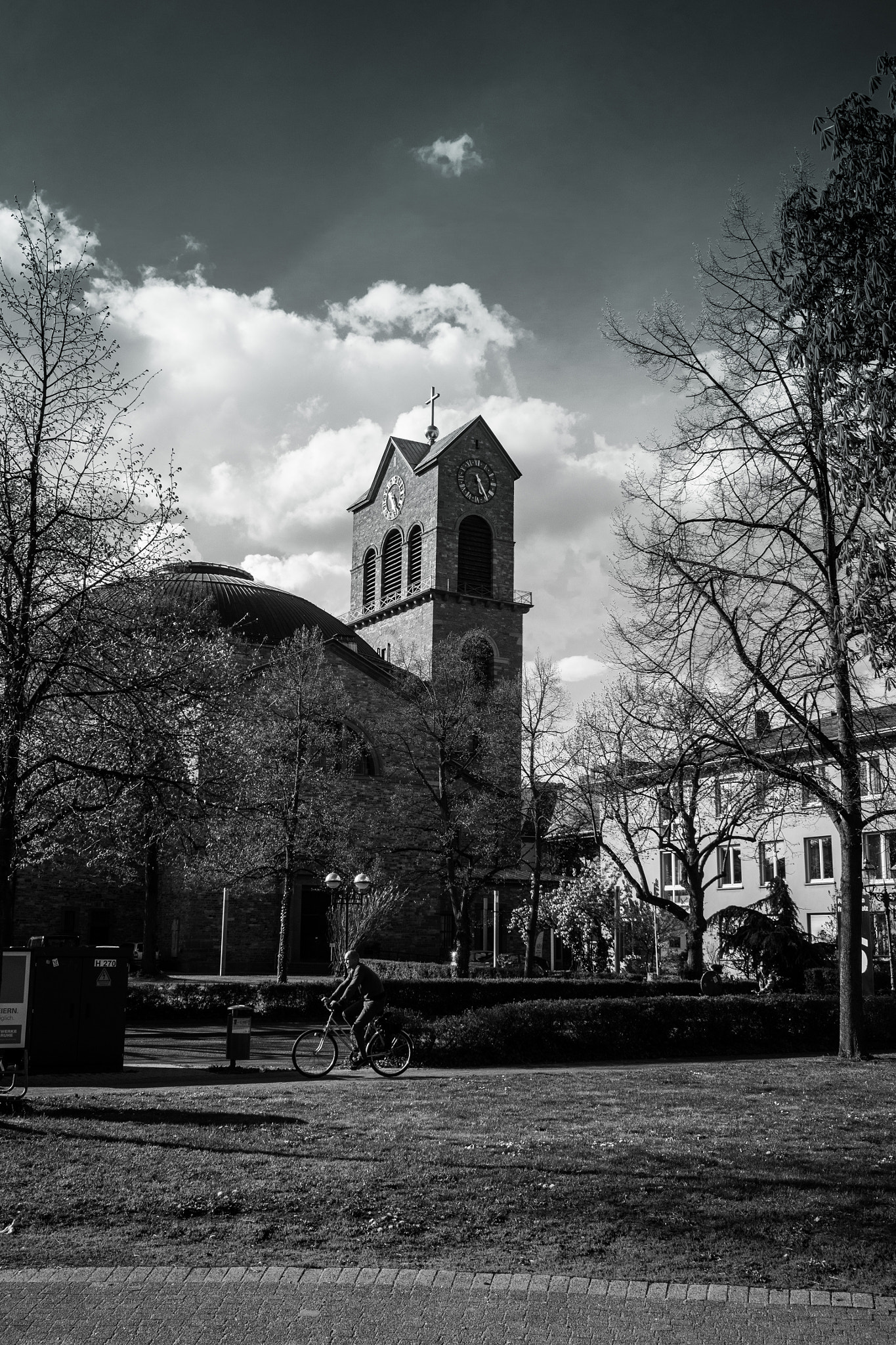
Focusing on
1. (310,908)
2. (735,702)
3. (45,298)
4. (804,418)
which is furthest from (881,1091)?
(310,908)

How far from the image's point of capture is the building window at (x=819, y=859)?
42500 mm

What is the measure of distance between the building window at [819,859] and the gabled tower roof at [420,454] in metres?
25.5

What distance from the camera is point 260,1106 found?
11422 millimetres

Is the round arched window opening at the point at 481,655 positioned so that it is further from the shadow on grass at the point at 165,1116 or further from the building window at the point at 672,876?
the shadow on grass at the point at 165,1116

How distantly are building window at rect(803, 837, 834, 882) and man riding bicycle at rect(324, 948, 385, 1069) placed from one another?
99.6 ft

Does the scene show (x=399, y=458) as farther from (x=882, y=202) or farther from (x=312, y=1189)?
(x=312, y=1189)

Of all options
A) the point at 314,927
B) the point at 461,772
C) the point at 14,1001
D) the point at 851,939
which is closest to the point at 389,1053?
the point at 14,1001

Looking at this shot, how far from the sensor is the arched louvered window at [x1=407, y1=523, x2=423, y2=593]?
5744 cm

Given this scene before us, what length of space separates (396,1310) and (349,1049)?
10.3 m

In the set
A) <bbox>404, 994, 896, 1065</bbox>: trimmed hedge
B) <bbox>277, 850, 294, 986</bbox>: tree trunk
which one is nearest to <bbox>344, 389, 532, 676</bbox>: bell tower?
<bbox>277, 850, 294, 986</bbox>: tree trunk

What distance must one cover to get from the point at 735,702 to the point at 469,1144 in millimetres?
9055

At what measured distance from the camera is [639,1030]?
62.3ft

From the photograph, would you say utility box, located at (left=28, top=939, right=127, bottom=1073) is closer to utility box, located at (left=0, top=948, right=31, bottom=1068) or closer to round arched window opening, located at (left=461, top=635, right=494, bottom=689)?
utility box, located at (left=0, top=948, right=31, bottom=1068)

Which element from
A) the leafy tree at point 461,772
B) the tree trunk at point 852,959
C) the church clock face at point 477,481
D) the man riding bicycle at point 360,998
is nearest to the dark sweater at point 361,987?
the man riding bicycle at point 360,998
